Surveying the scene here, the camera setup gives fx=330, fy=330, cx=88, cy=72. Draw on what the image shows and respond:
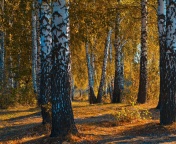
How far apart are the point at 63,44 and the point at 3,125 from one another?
6076 millimetres

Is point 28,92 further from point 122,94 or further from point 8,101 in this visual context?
point 122,94

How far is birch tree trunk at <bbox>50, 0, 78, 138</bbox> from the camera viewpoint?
8.53 m

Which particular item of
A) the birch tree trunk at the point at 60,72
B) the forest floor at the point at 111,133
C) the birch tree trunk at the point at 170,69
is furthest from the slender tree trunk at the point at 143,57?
the birch tree trunk at the point at 60,72

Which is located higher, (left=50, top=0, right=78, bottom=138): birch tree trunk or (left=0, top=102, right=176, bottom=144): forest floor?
(left=50, top=0, right=78, bottom=138): birch tree trunk

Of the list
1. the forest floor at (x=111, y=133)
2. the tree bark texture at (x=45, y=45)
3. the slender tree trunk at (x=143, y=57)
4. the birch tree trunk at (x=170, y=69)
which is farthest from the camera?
the slender tree trunk at (x=143, y=57)

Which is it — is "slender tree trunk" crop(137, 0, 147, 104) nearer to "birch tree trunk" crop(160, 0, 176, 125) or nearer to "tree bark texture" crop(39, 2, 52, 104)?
"birch tree trunk" crop(160, 0, 176, 125)

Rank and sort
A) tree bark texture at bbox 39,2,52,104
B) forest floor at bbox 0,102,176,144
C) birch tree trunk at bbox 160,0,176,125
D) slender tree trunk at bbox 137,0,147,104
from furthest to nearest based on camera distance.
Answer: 1. slender tree trunk at bbox 137,0,147,104
2. tree bark texture at bbox 39,2,52,104
3. birch tree trunk at bbox 160,0,176,125
4. forest floor at bbox 0,102,176,144

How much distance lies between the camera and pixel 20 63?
29.6 meters

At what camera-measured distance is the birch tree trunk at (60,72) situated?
8531 mm

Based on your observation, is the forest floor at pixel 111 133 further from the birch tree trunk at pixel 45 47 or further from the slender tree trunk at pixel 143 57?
the slender tree trunk at pixel 143 57

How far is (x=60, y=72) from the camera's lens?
8.55m

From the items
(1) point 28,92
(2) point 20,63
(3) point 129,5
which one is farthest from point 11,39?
(3) point 129,5

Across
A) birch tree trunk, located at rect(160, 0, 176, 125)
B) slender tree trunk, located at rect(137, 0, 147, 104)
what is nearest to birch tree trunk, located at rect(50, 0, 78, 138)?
birch tree trunk, located at rect(160, 0, 176, 125)

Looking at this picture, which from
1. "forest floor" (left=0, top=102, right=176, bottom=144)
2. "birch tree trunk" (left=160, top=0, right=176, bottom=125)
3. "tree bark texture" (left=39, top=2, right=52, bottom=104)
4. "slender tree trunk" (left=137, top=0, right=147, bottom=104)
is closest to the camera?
"forest floor" (left=0, top=102, right=176, bottom=144)
